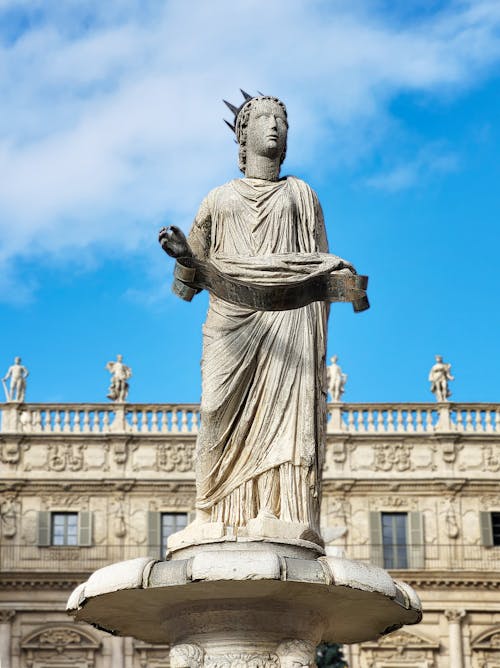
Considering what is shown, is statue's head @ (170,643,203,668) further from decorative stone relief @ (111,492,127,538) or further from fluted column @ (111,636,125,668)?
decorative stone relief @ (111,492,127,538)

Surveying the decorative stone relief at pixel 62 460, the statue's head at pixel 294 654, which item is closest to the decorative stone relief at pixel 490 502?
the decorative stone relief at pixel 62 460

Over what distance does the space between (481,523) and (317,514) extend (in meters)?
31.7

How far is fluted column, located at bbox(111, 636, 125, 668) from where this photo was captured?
3672cm

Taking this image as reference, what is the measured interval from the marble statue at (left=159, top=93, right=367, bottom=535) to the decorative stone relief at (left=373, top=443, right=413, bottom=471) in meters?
31.4

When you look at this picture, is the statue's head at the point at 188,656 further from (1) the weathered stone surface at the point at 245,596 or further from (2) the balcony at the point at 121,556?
(2) the balcony at the point at 121,556

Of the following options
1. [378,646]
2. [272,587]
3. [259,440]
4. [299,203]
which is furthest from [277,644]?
[378,646]

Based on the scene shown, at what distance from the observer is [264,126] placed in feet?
26.5

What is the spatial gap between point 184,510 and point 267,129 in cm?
3094

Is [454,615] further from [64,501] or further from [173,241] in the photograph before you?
[173,241]

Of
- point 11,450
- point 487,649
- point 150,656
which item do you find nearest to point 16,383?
point 11,450

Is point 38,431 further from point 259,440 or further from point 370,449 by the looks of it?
point 259,440

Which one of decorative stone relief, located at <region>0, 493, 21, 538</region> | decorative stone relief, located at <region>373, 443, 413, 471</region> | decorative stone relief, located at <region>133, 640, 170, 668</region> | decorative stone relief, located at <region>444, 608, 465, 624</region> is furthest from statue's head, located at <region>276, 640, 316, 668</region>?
decorative stone relief, located at <region>373, 443, 413, 471</region>

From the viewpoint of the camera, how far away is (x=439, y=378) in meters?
39.9

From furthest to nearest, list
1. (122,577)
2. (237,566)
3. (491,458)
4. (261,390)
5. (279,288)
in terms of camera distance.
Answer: (491,458)
(261,390)
(279,288)
(122,577)
(237,566)
